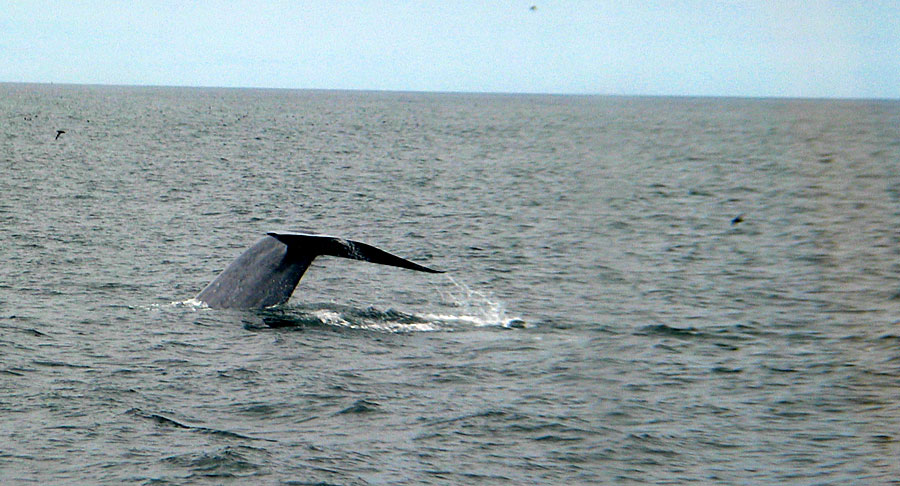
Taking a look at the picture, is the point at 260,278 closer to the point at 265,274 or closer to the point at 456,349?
the point at 265,274

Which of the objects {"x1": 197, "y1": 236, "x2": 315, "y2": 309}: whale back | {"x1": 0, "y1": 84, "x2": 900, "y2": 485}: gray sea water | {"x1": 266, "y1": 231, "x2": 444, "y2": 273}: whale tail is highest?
{"x1": 266, "y1": 231, "x2": 444, "y2": 273}: whale tail

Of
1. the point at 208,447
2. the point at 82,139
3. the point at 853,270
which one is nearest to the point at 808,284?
the point at 853,270

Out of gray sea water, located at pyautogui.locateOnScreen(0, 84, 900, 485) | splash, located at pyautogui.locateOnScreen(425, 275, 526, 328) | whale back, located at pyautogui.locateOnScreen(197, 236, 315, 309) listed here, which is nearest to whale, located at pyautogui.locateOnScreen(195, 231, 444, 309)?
whale back, located at pyautogui.locateOnScreen(197, 236, 315, 309)

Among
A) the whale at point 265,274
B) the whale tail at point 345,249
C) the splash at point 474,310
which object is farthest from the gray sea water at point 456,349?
the whale tail at point 345,249

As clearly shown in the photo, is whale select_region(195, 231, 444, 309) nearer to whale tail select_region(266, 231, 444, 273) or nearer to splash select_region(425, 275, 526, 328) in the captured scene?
whale tail select_region(266, 231, 444, 273)

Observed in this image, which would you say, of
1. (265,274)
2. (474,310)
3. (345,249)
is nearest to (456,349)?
(345,249)

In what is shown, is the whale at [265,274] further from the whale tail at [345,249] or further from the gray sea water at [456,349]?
the gray sea water at [456,349]

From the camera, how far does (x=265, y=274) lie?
14.8m

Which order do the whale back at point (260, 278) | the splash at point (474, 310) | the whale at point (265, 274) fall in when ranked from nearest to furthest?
1. the whale at point (265, 274)
2. the whale back at point (260, 278)
3. the splash at point (474, 310)

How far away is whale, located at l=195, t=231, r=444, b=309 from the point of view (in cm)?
1391

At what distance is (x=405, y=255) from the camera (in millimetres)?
22656

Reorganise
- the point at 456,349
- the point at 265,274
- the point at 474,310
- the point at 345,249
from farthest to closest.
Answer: the point at 474,310 → the point at 265,274 → the point at 456,349 → the point at 345,249

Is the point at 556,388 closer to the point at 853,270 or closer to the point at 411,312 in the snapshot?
the point at 411,312

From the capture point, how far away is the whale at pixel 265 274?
13906 millimetres
